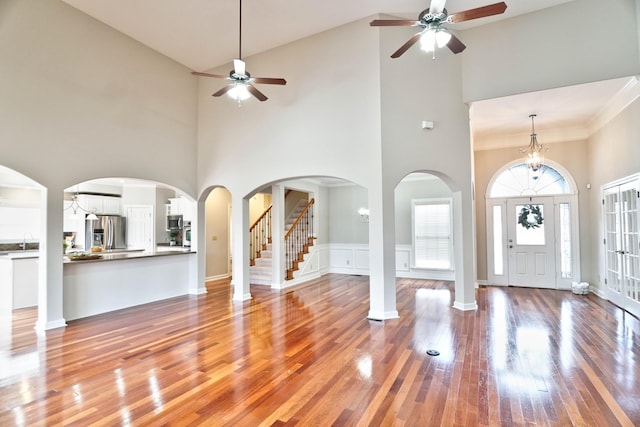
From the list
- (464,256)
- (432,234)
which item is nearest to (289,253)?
(432,234)

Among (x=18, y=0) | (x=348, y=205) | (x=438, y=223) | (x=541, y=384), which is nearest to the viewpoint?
(x=541, y=384)

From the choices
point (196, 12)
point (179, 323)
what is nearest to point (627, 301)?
point (179, 323)

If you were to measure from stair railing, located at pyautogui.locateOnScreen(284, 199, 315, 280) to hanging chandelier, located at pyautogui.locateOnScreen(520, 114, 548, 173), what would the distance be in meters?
5.42

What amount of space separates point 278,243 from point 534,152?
19.6 ft

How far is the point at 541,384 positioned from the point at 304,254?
6462 millimetres

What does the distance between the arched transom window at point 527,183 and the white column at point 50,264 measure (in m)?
8.78

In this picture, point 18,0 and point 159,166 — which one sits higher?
point 18,0

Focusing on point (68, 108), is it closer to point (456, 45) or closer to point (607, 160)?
point (456, 45)

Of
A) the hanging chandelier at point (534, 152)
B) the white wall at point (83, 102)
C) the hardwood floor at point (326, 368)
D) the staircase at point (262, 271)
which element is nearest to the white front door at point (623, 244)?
the hardwood floor at point (326, 368)

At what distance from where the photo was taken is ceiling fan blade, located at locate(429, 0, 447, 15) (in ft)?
10.9

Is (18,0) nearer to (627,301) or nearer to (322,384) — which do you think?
(322,384)

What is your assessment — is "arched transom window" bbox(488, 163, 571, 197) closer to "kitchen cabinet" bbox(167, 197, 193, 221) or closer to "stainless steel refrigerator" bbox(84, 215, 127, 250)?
"kitchen cabinet" bbox(167, 197, 193, 221)

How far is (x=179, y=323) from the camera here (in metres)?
5.04

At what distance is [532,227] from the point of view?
25.0ft
